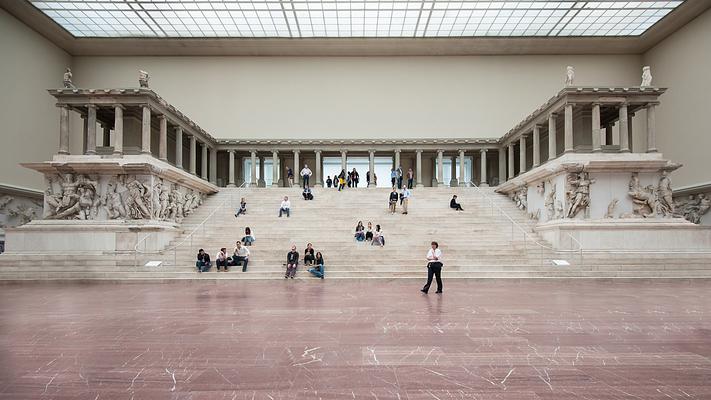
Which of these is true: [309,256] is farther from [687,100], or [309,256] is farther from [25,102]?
[687,100]

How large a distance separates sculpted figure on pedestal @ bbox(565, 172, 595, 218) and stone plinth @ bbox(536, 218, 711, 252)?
0.60m

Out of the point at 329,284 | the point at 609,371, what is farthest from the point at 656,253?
the point at 609,371

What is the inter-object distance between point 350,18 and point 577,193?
20442 mm

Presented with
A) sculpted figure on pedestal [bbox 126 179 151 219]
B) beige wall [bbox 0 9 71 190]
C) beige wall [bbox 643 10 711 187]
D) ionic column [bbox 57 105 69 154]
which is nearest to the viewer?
sculpted figure on pedestal [bbox 126 179 151 219]

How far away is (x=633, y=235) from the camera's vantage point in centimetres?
2066

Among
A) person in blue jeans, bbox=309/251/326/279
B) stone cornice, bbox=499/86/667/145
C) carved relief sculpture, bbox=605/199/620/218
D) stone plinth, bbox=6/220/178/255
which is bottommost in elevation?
person in blue jeans, bbox=309/251/326/279

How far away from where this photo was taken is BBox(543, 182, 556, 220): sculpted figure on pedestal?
22.7 m

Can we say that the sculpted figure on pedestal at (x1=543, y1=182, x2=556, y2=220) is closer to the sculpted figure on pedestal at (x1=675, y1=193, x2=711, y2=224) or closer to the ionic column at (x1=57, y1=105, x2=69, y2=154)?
the sculpted figure on pedestal at (x1=675, y1=193, x2=711, y2=224)

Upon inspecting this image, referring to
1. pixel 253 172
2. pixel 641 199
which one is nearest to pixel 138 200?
pixel 253 172

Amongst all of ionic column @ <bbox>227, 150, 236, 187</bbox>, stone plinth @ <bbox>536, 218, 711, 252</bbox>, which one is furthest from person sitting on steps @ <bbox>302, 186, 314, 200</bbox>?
stone plinth @ <bbox>536, 218, 711, 252</bbox>

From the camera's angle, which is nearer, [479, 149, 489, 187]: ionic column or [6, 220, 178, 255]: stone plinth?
[6, 220, 178, 255]: stone plinth

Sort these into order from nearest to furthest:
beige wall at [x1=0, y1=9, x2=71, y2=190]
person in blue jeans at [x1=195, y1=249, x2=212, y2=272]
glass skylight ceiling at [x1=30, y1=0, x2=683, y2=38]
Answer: person in blue jeans at [x1=195, y1=249, x2=212, y2=272], beige wall at [x1=0, y1=9, x2=71, y2=190], glass skylight ceiling at [x1=30, y1=0, x2=683, y2=38]

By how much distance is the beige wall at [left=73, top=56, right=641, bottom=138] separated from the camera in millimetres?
38656

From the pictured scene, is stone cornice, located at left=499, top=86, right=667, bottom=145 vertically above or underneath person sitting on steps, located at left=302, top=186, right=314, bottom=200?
above
